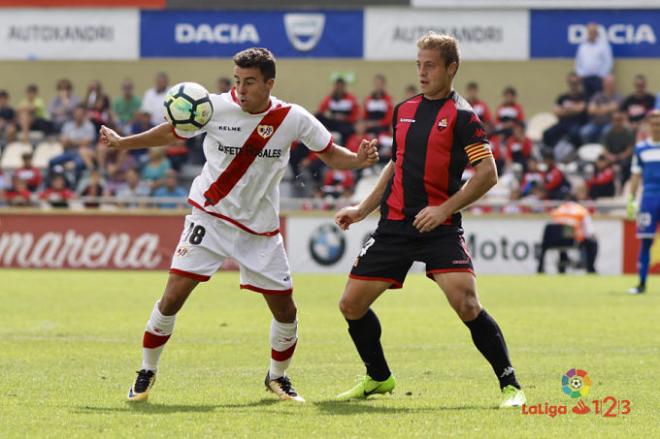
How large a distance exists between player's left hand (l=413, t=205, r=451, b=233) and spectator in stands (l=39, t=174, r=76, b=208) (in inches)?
714

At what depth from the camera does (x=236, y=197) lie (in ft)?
27.1

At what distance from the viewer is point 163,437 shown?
6730 mm

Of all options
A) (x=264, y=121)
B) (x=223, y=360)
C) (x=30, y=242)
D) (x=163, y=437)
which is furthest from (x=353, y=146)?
(x=163, y=437)

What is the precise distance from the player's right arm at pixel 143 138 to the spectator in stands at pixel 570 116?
1979 cm

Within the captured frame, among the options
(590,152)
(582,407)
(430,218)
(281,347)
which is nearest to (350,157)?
(430,218)

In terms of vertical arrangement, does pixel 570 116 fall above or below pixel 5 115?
above

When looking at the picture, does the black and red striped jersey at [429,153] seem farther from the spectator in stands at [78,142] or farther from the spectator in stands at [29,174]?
the spectator in stands at [78,142]

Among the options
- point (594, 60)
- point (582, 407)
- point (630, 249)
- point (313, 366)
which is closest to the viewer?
point (582, 407)

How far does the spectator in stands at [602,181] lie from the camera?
84.2 feet

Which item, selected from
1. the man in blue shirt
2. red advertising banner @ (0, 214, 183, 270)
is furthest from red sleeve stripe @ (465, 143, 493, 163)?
red advertising banner @ (0, 214, 183, 270)

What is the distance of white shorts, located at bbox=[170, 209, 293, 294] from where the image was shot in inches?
325

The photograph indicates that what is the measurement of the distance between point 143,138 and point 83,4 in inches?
853

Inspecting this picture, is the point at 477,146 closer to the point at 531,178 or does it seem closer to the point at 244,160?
the point at 244,160

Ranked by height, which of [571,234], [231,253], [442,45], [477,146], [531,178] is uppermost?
[442,45]
